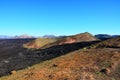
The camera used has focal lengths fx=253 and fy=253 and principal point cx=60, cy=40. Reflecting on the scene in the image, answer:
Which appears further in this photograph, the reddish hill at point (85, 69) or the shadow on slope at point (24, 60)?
the shadow on slope at point (24, 60)

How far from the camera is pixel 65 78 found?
26.4 m

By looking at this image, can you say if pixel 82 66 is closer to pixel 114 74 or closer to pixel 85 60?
pixel 85 60

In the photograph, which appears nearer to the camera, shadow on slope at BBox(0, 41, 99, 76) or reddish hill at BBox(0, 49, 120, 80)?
reddish hill at BBox(0, 49, 120, 80)

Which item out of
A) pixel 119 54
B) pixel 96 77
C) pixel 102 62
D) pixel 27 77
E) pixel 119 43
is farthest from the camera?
pixel 119 43

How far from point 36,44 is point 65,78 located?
69978 millimetres

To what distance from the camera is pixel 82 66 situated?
30.5 m

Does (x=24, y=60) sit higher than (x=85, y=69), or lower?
lower

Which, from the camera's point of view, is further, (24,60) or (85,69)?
(24,60)

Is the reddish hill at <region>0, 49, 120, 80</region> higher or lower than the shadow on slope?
higher

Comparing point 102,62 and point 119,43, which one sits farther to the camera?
point 119,43

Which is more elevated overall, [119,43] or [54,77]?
[119,43]

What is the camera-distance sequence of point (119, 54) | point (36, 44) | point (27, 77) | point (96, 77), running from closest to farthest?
point (96, 77) → point (27, 77) → point (119, 54) → point (36, 44)

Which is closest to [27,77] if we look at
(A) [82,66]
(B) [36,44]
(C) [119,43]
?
(A) [82,66]

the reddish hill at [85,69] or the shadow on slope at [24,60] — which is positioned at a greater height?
the reddish hill at [85,69]
